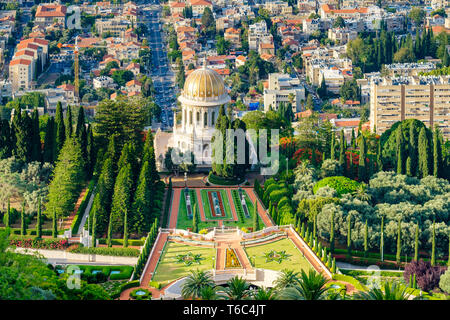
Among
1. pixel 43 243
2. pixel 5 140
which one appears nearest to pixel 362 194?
pixel 43 243

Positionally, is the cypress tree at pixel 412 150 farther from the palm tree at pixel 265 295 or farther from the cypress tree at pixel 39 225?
the palm tree at pixel 265 295

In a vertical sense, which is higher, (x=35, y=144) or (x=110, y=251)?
(x=35, y=144)

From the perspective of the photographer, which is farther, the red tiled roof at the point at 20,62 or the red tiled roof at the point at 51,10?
the red tiled roof at the point at 51,10

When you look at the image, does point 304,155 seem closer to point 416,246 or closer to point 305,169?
point 305,169

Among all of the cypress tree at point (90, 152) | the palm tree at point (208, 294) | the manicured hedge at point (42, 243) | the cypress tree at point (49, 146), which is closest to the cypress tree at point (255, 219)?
the manicured hedge at point (42, 243)
